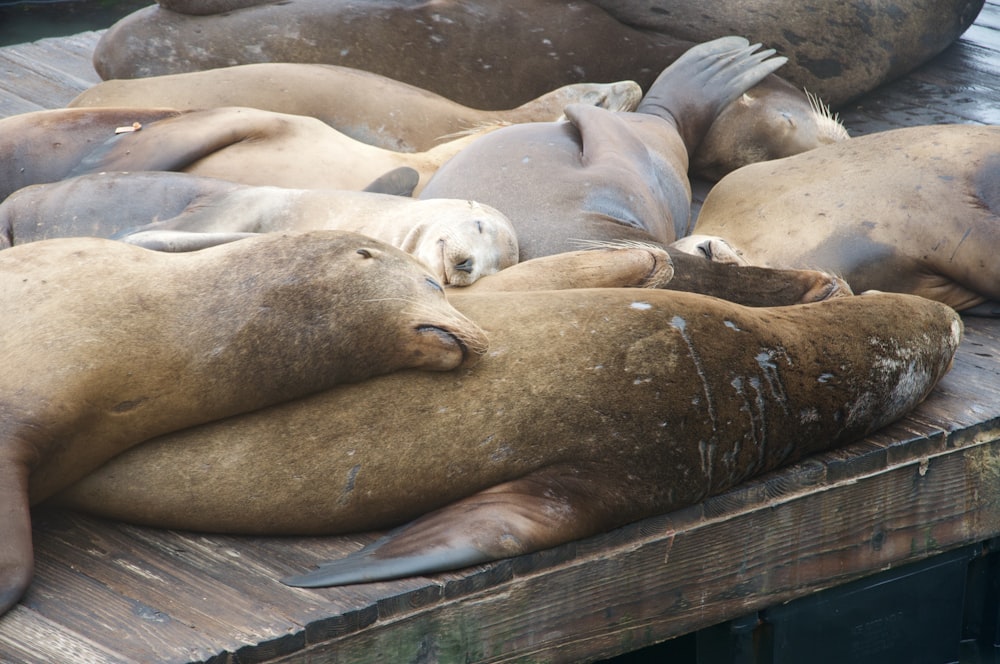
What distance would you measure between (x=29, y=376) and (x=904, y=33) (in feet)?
16.8

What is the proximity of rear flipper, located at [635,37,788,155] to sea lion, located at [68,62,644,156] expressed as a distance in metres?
0.79

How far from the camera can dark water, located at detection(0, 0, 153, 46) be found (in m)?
10.4

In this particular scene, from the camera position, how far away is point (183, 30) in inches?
236

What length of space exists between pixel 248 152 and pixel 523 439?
2290 mm

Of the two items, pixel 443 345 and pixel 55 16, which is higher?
pixel 443 345

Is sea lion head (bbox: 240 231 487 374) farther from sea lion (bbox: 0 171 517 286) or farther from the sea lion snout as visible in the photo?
sea lion (bbox: 0 171 517 286)

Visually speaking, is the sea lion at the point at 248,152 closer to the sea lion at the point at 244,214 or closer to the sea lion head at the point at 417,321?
the sea lion at the point at 244,214

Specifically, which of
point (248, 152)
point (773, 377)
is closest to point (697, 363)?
point (773, 377)

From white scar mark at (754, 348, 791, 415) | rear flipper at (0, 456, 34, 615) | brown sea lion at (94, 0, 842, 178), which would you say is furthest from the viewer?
brown sea lion at (94, 0, 842, 178)

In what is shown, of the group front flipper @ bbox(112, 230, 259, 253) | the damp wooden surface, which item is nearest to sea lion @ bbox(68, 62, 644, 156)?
front flipper @ bbox(112, 230, 259, 253)

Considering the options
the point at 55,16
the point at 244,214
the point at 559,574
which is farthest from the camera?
the point at 55,16

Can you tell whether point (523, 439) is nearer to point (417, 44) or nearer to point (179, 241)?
point (179, 241)

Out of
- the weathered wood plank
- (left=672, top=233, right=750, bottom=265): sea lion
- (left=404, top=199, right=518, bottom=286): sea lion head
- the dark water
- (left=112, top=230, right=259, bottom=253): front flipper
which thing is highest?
(left=112, top=230, right=259, bottom=253): front flipper

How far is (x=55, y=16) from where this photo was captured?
10844 mm
